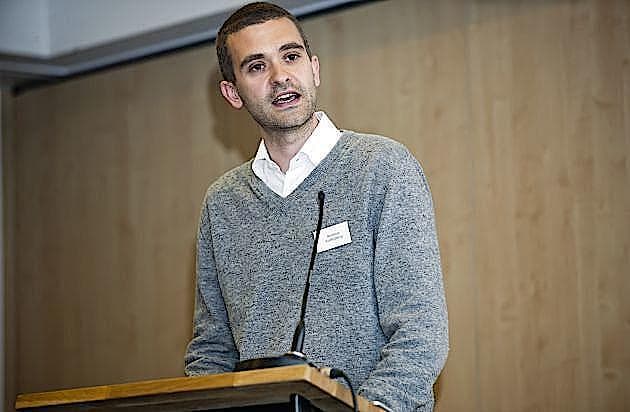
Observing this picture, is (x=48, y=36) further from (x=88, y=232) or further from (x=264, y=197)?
(x=264, y=197)

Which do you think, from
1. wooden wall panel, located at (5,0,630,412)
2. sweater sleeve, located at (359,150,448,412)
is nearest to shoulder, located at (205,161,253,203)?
sweater sleeve, located at (359,150,448,412)

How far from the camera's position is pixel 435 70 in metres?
4.01

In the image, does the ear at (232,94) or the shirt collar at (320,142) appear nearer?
the shirt collar at (320,142)

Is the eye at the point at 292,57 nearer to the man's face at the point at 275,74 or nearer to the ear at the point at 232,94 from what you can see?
the man's face at the point at 275,74

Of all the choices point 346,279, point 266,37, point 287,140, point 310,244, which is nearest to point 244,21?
point 266,37

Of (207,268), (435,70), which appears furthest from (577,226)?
(207,268)

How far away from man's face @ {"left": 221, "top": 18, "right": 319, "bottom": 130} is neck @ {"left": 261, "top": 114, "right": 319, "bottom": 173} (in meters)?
0.03

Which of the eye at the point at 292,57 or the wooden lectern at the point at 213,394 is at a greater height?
the eye at the point at 292,57

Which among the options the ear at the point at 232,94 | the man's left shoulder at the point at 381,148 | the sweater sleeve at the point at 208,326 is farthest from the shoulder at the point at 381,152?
the sweater sleeve at the point at 208,326

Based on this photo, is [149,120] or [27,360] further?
[27,360]

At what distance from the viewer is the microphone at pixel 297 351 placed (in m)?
1.91

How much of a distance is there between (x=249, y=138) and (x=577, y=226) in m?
1.54

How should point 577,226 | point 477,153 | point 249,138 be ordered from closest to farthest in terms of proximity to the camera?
point 577,226, point 477,153, point 249,138

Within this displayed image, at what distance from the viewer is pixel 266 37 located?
2600mm
